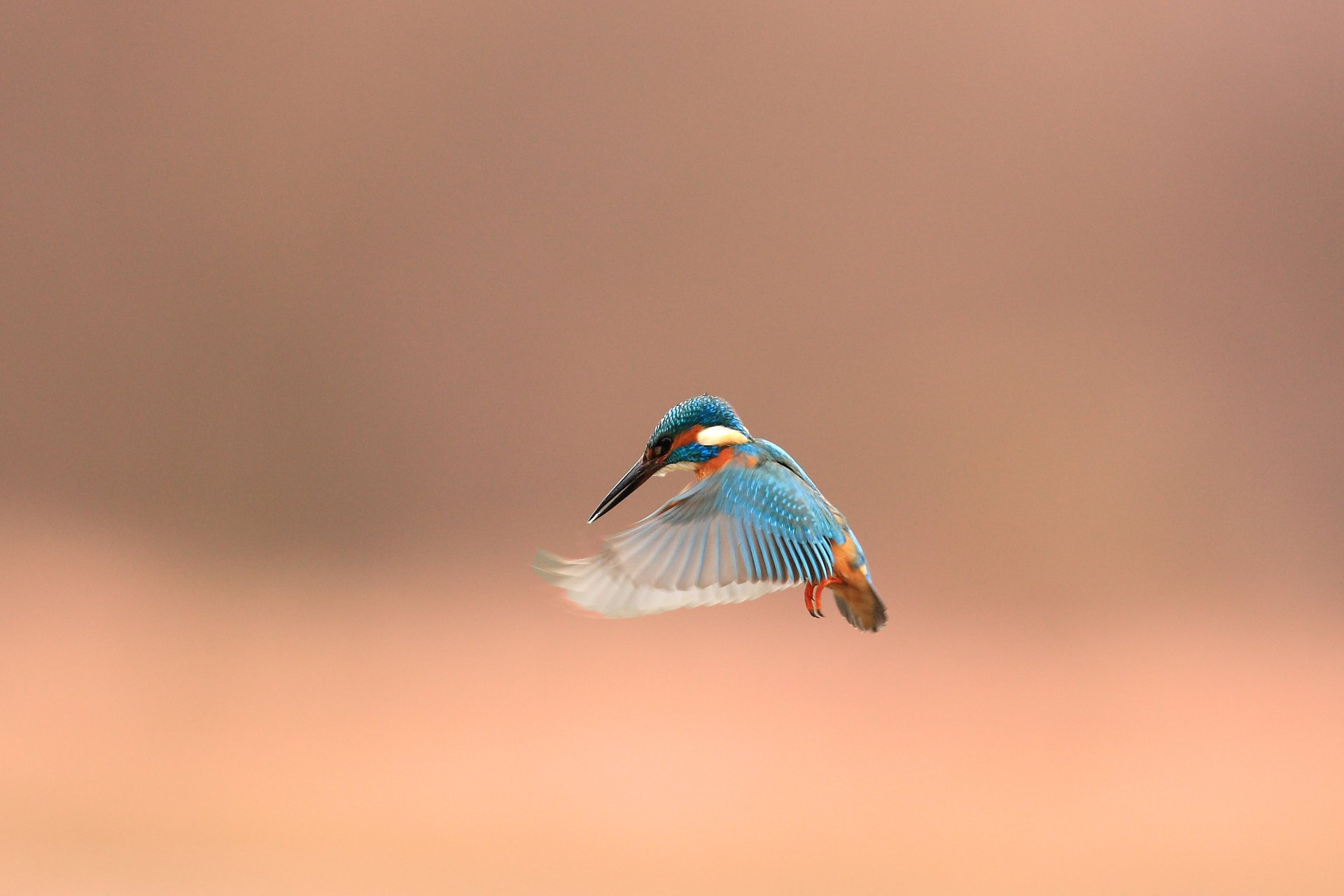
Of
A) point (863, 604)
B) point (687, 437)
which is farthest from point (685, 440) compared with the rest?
point (863, 604)

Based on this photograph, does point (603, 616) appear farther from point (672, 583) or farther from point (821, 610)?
point (821, 610)

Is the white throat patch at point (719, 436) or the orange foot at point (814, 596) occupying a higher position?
the white throat patch at point (719, 436)

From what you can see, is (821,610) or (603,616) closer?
(603,616)

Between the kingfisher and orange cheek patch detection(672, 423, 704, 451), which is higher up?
orange cheek patch detection(672, 423, 704, 451)

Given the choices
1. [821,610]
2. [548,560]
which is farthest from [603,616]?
[821,610]

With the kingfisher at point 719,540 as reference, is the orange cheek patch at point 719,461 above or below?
above

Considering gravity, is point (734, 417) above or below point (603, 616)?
above
